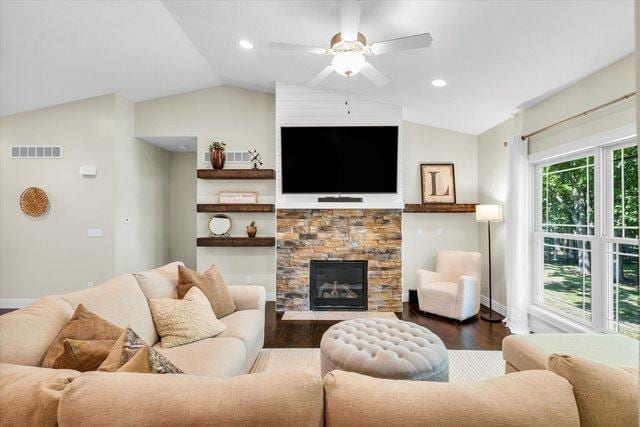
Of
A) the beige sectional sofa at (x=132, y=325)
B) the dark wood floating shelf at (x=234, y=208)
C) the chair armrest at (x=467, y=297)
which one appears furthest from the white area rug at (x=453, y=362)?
the dark wood floating shelf at (x=234, y=208)

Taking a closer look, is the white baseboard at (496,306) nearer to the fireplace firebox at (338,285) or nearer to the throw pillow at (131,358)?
the fireplace firebox at (338,285)

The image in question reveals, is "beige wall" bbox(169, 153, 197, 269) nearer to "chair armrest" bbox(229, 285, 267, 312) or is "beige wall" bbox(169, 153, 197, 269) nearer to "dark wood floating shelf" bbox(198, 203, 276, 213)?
"dark wood floating shelf" bbox(198, 203, 276, 213)

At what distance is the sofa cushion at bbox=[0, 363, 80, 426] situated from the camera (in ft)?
2.96

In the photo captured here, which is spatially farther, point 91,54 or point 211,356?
point 91,54

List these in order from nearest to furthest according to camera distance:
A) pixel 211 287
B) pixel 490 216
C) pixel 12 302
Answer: pixel 211 287
pixel 490 216
pixel 12 302

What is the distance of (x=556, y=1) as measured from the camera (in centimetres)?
212

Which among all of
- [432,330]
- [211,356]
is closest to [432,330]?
[432,330]

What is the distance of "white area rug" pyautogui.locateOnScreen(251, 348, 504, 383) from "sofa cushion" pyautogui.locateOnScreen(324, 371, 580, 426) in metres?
1.98

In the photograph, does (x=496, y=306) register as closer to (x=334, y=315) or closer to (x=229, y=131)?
(x=334, y=315)

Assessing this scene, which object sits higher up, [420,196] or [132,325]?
[420,196]

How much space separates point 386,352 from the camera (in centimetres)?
195

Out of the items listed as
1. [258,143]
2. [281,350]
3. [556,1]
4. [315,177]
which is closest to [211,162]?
[258,143]

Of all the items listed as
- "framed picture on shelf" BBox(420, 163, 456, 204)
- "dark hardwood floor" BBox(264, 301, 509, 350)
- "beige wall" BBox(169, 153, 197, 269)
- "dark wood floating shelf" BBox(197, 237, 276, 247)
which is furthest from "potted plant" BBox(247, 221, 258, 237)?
"framed picture on shelf" BBox(420, 163, 456, 204)

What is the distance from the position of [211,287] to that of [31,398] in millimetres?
1779
